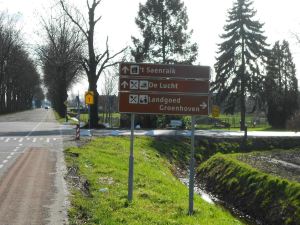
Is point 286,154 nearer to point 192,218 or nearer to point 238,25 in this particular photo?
point 192,218

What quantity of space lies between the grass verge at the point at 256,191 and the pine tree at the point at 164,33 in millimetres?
28501

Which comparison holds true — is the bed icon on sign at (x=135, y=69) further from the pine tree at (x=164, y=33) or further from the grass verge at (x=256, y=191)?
the pine tree at (x=164, y=33)

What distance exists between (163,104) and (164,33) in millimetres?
40263

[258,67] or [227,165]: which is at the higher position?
[258,67]

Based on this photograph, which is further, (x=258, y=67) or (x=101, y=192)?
(x=258, y=67)

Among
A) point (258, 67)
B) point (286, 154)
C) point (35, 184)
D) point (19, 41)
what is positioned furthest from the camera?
point (19, 41)

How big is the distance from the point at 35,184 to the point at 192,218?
17.3 ft

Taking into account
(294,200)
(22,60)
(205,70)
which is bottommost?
(294,200)

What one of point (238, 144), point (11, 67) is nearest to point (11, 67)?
point (11, 67)

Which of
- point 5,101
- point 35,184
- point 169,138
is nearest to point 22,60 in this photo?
point 5,101

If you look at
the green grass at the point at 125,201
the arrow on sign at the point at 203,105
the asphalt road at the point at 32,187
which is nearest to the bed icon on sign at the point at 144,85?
the arrow on sign at the point at 203,105

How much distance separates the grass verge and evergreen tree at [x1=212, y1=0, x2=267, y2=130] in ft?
96.8

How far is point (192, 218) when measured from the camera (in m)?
10.0

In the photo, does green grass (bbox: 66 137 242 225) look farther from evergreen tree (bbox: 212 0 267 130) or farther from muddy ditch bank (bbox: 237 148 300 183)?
evergreen tree (bbox: 212 0 267 130)
